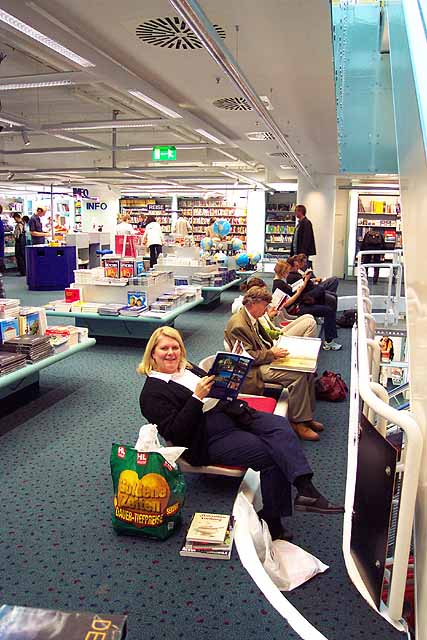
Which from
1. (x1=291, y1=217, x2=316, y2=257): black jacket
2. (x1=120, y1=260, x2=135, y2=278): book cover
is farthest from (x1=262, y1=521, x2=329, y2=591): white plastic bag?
(x1=291, y1=217, x2=316, y2=257): black jacket

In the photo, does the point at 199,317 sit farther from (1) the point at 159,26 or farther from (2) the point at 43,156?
(2) the point at 43,156

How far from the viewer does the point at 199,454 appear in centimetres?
321

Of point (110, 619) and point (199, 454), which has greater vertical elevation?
point (110, 619)

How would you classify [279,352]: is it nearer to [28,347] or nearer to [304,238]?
[28,347]

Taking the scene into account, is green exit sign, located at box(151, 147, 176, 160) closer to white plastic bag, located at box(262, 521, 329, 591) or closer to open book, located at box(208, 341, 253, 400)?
open book, located at box(208, 341, 253, 400)

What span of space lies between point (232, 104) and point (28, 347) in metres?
4.73

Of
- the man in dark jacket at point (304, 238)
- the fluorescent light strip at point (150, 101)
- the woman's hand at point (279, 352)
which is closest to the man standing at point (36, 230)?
the man in dark jacket at point (304, 238)

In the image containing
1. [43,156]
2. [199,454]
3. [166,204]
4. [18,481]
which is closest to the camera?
[199,454]

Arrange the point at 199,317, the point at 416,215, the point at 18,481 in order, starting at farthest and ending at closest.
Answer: the point at 199,317
the point at 18,481
the point at 416,215

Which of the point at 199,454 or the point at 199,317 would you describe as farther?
the point at 199,317

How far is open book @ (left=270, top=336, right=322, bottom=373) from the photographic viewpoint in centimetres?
421

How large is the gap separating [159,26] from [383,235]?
1376 centimetres

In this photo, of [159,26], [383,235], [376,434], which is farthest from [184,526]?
[383,235]

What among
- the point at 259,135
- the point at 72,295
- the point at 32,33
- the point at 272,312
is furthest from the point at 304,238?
the point at 32,33
